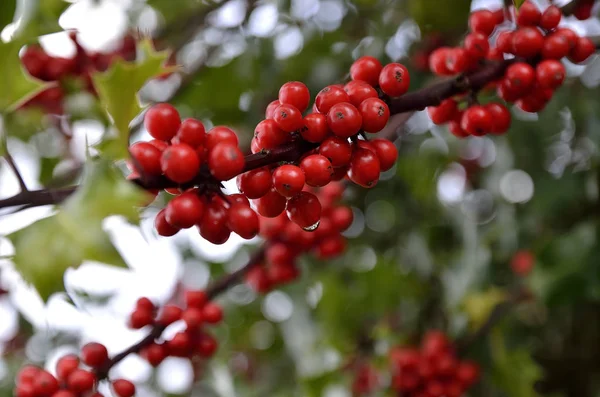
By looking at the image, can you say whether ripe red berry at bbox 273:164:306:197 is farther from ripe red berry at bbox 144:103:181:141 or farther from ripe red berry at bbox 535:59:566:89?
ripe red berry at bbox 535:59:566:89

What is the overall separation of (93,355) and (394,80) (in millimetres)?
517

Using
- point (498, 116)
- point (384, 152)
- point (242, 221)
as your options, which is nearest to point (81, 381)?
point (242, 221)

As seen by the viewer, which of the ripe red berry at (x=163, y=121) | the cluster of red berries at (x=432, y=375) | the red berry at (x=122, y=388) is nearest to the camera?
the ripe red berry at (x=163, y=121)

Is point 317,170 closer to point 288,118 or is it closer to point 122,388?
point 288,118

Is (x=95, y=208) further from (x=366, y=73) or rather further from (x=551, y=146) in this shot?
(x=551, y=146)

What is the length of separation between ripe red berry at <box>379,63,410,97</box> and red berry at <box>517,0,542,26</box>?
7.7 inches

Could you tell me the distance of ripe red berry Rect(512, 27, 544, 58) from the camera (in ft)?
1.95

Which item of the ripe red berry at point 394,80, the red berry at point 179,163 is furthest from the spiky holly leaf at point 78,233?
the ripe red berry at point 394,80

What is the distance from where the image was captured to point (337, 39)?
130 centimetres

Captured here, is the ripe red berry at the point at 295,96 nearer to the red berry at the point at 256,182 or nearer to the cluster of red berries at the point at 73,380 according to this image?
the red berry at the point at 256,182

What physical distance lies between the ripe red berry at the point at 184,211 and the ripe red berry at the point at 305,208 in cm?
10

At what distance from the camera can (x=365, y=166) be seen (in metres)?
0.51

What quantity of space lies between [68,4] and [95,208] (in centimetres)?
66

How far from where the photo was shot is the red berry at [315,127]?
1.62ft
